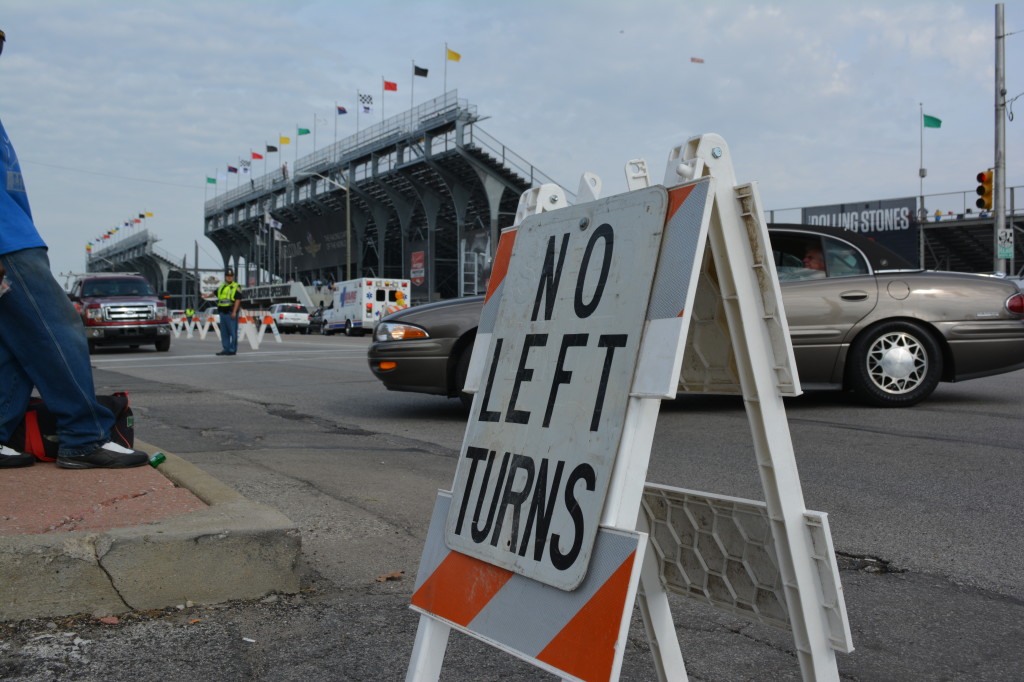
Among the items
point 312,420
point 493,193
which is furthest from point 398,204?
point 312,420

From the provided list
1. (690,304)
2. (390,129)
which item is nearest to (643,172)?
(690,304)

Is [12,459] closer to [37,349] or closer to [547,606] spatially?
[37,349]

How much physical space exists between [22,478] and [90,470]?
0.31m

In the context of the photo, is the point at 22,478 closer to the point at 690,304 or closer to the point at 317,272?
the point at 690,304

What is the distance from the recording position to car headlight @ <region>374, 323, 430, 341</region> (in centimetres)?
786

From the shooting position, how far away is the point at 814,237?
8.07 m

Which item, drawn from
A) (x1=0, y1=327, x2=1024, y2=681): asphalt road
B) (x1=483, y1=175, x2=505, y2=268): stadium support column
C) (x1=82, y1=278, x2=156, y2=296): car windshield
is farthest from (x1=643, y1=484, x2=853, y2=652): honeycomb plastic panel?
(x1=483, y1=175, x2=505, y2=268): stadium support column

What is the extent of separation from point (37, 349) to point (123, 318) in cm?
1804

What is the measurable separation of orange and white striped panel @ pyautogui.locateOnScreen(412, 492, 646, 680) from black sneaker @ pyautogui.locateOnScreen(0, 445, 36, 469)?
3054mm

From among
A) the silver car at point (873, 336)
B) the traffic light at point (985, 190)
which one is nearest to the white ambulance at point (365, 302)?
the traffic light at point (985, 190)

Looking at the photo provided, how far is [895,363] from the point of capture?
7.74m

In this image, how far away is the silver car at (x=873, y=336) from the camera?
7.72 meters

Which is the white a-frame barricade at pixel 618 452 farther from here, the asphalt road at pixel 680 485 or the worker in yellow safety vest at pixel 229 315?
the worker in yellow safety vest at pixel 229 315

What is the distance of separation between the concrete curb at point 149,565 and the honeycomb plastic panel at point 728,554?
1.46m
